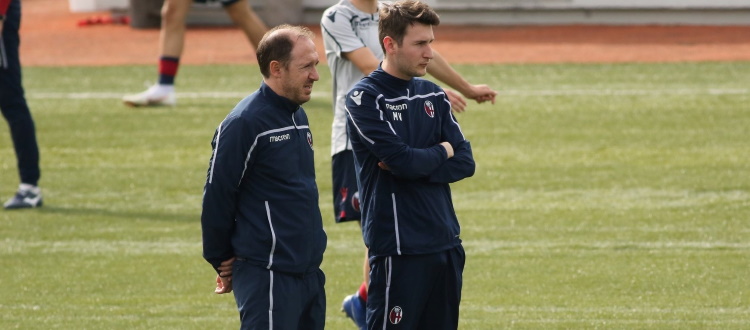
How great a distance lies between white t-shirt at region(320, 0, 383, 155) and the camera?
673 centimetres

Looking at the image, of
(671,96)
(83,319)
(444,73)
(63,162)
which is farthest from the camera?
(671,96)

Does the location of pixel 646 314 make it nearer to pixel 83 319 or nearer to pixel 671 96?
pixel 83 319

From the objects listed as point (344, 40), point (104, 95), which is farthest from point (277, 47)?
point (104, 95)

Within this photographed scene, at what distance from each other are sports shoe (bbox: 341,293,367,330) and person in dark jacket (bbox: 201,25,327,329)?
1.88m

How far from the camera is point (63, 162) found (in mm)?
11961

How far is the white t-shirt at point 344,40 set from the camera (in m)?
6.73

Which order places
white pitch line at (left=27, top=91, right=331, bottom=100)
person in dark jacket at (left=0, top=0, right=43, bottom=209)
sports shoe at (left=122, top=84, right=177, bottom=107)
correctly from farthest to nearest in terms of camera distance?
white pitch line at (left=27, top=91, right=331, bottom=100), sports shoe at (left=122, top=84, right=177, bottom=107), person in dark jacket at (left=0, top=0, right=43, bottom=209)

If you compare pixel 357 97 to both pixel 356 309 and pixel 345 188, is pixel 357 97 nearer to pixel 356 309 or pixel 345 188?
pixel 345 188

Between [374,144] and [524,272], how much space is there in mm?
2982

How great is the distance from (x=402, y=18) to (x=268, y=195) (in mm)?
929

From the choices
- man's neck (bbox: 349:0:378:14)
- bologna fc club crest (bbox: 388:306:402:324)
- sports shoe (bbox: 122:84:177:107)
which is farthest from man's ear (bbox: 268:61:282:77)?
sports shoe (bbox: 122:84:177:107)

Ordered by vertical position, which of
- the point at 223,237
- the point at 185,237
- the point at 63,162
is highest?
the point at 223,237

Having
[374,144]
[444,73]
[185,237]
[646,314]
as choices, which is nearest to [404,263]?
[374,144]

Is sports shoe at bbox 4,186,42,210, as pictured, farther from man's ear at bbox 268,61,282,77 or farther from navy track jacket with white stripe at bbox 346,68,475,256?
man's ear at bbox 268,61,282,77
